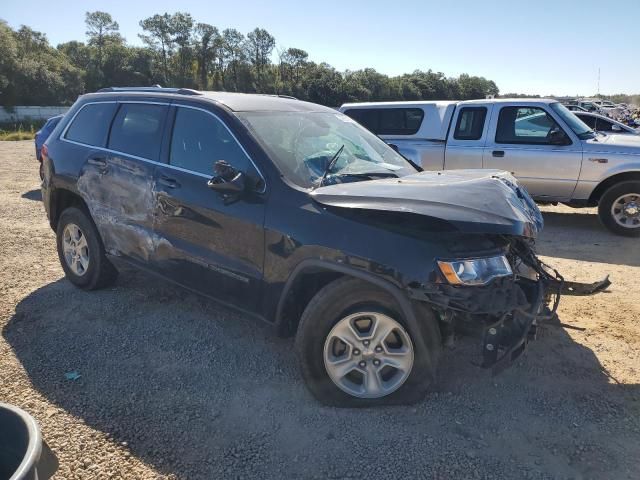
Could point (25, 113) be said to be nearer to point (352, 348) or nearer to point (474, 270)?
point (352, 348)

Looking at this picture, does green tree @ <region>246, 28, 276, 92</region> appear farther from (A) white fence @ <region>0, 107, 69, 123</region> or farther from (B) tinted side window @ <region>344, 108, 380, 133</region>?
(B) tinted side window @ <region>344, 108, 380, 133</region>

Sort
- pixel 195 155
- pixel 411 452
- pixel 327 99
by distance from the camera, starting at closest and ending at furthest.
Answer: pixel 411 452
pixel 195 155
pixel 327 99

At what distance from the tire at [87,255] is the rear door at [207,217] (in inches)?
37.8

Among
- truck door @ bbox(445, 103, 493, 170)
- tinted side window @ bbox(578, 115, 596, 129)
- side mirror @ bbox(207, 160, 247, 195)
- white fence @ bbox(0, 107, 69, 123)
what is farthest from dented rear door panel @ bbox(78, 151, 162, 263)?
white fence @ bbox(0, 107, 69, 123)

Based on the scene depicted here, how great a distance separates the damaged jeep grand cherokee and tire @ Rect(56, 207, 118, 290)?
0.53 feet

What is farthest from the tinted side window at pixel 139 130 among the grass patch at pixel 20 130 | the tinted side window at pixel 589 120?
the grass patch at pixel 20 130

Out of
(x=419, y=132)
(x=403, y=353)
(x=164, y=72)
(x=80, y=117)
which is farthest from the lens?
(x=164, y=72)

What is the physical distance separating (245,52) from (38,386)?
9367cm

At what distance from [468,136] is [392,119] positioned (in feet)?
4.41

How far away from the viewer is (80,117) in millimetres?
4762

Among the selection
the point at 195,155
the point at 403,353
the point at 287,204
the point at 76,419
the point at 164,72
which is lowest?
the point at 76,419

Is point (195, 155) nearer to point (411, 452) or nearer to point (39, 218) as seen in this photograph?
point (411, 452)

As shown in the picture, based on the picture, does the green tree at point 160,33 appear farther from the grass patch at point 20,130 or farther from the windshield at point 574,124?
the windshield at point 574,124

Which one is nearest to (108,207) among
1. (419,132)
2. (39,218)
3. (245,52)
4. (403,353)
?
(403,353)
